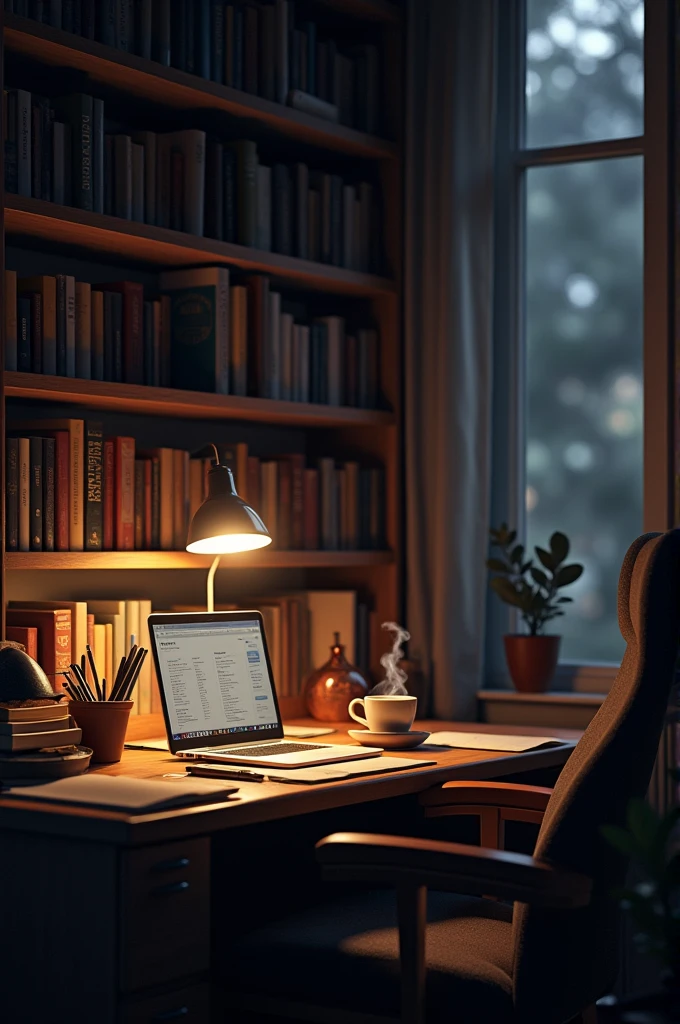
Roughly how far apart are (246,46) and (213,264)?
21.0 inches

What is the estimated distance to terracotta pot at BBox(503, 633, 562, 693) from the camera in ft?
11.6

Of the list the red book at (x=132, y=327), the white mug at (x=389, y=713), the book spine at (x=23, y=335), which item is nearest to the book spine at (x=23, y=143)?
the book spine at (x=23, y=335)

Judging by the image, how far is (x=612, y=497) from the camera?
12.0ft

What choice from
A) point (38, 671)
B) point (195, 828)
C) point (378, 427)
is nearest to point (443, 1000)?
point (195, 828)

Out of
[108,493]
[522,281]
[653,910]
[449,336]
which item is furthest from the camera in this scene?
[522,281]

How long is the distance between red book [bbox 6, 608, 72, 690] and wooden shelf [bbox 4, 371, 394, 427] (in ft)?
1.44

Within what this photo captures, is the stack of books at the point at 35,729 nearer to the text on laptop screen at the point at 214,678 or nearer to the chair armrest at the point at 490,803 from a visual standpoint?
the text on laptop screen at the point at 214,678

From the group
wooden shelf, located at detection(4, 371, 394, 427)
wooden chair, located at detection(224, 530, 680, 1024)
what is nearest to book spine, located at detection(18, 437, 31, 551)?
wooden shelf, located at detection(4, 371, 394, 427)

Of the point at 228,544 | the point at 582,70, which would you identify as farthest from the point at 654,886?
the point at 582,70

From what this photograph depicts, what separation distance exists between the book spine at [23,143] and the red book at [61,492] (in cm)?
50

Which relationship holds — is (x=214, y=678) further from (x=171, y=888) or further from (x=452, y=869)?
(x=452, y=869)

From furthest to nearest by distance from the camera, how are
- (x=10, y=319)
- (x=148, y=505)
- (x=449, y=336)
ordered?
(x=449, y=336) → (x=148, y=505) → (x=10, y=319)

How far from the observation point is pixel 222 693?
2891 millimetres

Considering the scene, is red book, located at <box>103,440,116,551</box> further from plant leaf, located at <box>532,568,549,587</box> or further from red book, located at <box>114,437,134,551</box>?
plant leaf, located at <box>532,568,549,587</box>
